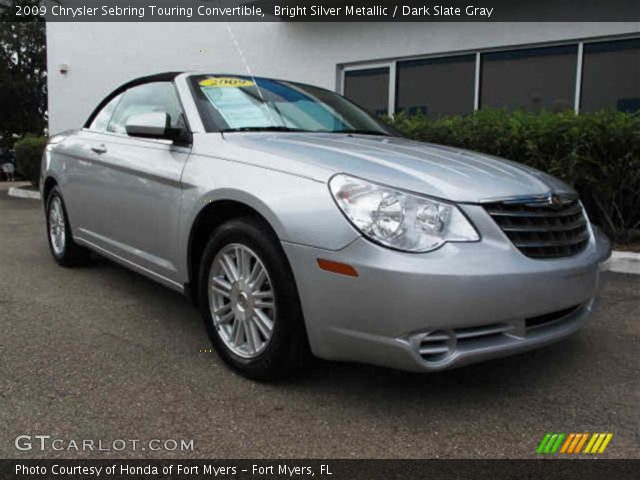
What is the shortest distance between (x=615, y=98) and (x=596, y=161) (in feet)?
9.54

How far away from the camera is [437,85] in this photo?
30.6 feet

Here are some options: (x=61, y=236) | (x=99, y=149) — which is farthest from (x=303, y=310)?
(x=61, y=236)

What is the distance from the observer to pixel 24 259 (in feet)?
18.9

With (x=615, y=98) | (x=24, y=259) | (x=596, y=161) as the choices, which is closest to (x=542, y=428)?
(x=596, y=161)

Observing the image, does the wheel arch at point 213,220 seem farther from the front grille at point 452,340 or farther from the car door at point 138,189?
the front grille at point 452,340

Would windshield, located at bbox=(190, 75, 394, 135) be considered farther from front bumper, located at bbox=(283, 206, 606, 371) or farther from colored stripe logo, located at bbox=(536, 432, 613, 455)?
colored stripe logo, located at bbox=(536, 432, 613, 455)

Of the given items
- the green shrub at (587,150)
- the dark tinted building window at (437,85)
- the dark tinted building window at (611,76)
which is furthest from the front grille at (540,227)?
the dark tinted building window at (437,85)

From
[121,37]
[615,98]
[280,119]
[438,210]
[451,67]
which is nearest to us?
[438,210]

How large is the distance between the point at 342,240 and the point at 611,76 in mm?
6805

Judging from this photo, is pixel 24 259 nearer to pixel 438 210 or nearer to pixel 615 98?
pixel 438 210

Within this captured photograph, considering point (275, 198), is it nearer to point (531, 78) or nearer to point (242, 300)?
point (242, 300)

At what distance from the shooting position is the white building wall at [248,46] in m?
8.61

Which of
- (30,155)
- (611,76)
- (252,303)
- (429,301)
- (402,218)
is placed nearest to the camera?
(429,301)

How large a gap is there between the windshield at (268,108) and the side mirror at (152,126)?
0.20 meters
